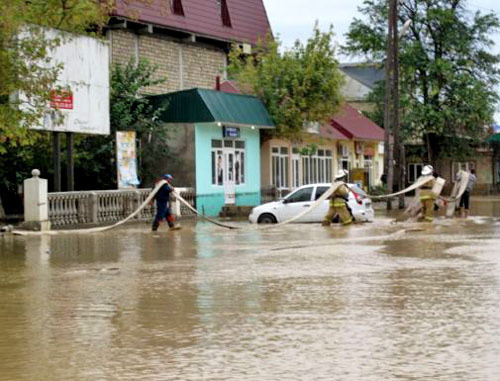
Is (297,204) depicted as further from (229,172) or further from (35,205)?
(229,172)

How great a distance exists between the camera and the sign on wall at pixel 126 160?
36719 mm

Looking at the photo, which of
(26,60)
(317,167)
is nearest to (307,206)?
(26,60)

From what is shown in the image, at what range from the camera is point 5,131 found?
27.6 meters

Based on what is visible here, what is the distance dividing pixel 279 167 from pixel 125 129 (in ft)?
44.4

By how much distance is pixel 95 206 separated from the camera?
112ft

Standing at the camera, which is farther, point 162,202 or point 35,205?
point 35,205

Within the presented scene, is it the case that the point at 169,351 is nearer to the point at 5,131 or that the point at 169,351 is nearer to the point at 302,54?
the point at 5,131

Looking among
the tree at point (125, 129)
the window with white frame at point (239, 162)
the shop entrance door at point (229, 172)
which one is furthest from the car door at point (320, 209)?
the window with white frame at point (239, 162)

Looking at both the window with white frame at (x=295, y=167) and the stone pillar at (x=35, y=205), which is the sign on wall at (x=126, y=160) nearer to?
the stone pillar at (x=35, y=205)

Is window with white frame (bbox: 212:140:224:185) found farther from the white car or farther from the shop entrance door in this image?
the white car

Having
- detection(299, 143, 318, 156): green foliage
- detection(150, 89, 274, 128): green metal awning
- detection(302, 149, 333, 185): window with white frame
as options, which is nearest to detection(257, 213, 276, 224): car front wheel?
detection(150, 89, 274, 128): green metal awning

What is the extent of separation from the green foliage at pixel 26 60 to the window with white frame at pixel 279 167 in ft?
68.5

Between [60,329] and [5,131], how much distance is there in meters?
17.6

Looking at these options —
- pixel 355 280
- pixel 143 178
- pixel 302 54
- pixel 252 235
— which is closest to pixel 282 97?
pixel 302 54
